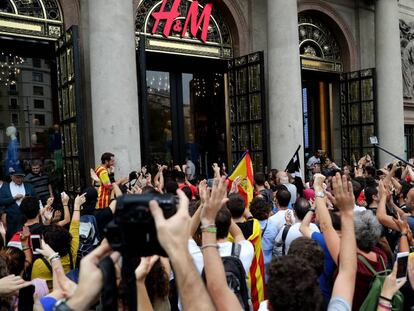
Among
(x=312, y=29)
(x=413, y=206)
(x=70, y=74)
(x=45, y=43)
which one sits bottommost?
(x=413, y=206)

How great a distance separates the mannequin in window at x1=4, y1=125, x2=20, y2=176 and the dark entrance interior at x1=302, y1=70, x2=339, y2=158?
439 inches

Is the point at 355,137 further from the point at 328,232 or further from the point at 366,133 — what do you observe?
the point at 328,232

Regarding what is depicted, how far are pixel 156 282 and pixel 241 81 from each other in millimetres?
11405

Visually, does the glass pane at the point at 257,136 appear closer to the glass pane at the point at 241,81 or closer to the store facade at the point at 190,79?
the store facade at the point at 190,79

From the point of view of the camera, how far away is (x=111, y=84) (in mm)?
9062

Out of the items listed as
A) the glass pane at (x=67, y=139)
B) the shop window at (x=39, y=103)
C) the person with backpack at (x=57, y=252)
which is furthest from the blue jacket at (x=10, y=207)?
the shop window at (x=39, y=103)

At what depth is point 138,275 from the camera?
227 cm

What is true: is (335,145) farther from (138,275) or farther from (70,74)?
(138,275)

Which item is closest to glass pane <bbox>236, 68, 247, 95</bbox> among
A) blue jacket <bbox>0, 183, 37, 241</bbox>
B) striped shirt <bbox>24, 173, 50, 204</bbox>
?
striped shirt <bbox>24, 173, 50, 204</bbox>

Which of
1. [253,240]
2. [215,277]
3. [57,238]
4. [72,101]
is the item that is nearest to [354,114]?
[72,101]

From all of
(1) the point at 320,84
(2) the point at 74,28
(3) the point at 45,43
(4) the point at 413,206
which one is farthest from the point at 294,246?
(1) the point at 320,84

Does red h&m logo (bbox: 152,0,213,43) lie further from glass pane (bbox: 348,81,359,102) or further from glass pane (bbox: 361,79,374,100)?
glass pane (bbox: 361,79,374,100)

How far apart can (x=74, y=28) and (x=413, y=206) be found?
763 centimetres

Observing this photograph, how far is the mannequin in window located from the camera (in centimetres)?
1218
